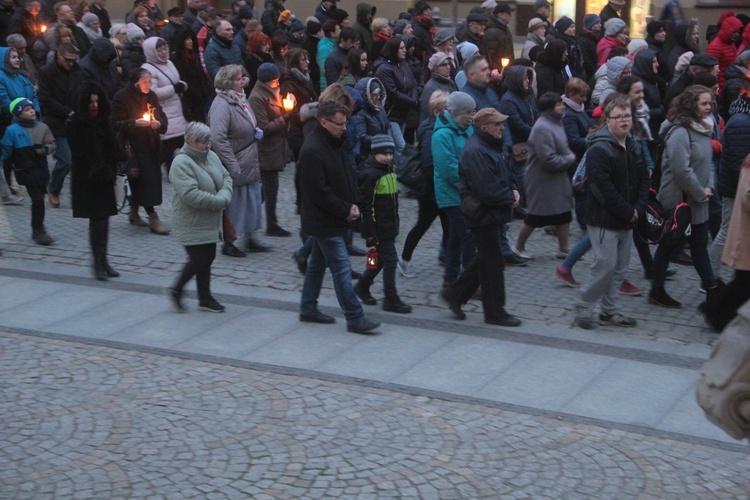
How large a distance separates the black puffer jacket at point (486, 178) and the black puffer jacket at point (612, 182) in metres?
0.63

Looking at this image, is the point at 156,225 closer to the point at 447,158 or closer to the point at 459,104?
the point at 447,158

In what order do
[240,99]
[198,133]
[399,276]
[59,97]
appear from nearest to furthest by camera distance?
[198,133], [399,276], [240,99], [59,97]

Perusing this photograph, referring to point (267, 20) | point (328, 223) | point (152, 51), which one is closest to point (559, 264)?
point (328, 223)

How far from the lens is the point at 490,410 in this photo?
6.62m

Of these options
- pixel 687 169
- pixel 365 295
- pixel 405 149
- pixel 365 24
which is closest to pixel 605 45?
pixel 365 24

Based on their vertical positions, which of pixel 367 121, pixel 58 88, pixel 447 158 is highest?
pixel 58 88

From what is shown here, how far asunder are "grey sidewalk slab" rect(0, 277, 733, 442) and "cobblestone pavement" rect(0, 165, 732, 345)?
41 cm

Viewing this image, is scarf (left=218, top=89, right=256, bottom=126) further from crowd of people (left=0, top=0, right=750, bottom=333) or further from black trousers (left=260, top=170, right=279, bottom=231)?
black trousers (left=260, top=170, right=279, bottom=231)

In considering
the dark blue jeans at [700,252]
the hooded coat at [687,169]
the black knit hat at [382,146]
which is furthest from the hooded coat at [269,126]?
the dark blue jeans at [700,252]

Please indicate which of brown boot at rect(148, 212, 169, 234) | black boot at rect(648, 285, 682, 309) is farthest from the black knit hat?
brown boot at rect(148, 212, 169, 234)

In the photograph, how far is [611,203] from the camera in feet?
26.0

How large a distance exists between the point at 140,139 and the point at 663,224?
5.26m

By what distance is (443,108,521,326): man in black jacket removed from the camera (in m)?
8.11

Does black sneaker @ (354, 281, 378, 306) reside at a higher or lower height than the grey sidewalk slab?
higher
